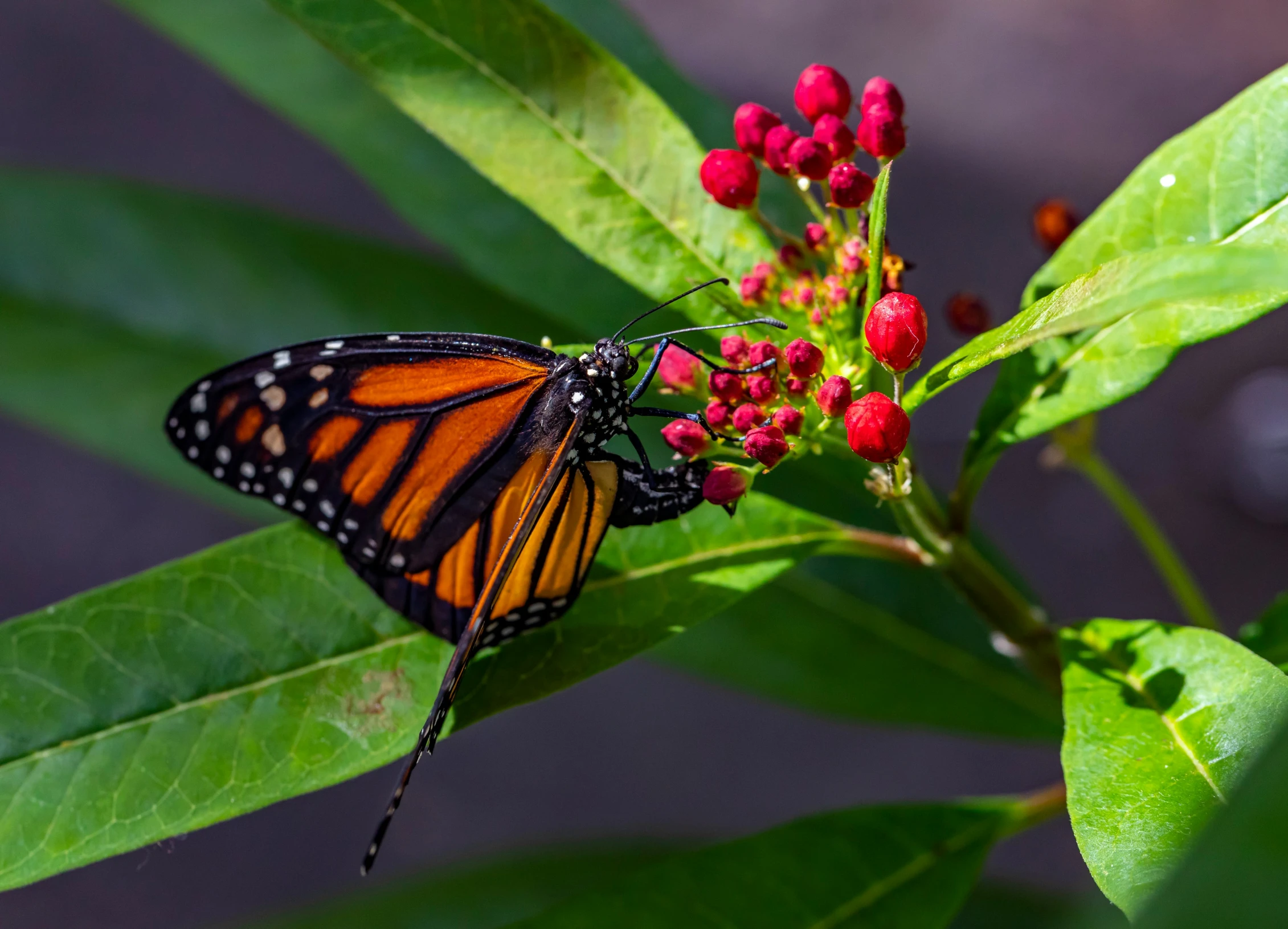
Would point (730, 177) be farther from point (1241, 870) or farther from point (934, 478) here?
point (934, 478)

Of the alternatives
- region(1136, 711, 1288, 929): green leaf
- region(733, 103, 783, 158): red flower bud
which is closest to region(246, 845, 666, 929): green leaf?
region(733, 103, 783, 158): red flower bud

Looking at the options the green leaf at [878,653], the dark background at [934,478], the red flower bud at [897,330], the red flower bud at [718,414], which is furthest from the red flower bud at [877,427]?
the dark background at [934,478]

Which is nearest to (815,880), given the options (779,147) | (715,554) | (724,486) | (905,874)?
(905,874)

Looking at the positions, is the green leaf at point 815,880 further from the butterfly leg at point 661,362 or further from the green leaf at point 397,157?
the green leaf at point 397,157

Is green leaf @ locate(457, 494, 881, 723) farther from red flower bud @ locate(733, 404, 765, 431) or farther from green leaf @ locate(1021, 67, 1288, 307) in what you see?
green leaf @ locate(1021, 67, 1288, 307)

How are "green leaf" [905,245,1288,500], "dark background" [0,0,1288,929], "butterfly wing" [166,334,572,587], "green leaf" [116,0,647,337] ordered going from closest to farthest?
"green leaf" [905,245,1288,500], "butterfly wing" [166,334,572,587], "green leaf" [116,0,647,337], "dark background" [0,0,1288,929]

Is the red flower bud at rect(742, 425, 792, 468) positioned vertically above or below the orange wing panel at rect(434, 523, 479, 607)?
above
